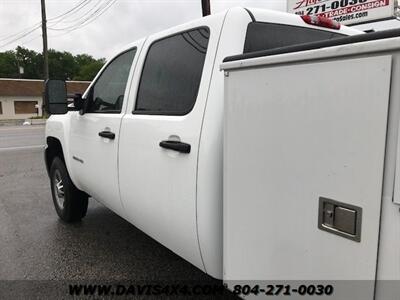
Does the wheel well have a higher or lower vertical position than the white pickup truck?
lower

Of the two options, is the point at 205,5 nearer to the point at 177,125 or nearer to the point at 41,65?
the point at 177,125

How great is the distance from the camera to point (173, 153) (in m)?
2.36

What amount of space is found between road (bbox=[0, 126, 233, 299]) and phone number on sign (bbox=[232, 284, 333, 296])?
1.35 m

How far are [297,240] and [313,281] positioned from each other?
174 mm

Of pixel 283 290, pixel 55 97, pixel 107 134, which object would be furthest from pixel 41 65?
pixel 283 290

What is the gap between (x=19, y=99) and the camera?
46875 millimetres

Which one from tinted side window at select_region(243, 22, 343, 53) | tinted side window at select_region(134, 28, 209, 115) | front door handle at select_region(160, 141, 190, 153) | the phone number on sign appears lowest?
the phone number on sign

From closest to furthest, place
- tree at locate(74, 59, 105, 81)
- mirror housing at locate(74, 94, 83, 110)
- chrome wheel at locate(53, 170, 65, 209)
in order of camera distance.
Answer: mirror housing at locate(74, 94, 83, 110) → chrome wheel at locate(53, 170, 65, 209) → tree at locate(74, 59, 105, 81)

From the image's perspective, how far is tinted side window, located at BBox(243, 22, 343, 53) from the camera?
228 centimetres

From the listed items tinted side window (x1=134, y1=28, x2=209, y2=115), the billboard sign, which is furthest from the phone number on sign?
the billboard sign

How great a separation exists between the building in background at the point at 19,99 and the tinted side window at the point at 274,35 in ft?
150

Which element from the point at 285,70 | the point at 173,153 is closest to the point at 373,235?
the point at 285,70

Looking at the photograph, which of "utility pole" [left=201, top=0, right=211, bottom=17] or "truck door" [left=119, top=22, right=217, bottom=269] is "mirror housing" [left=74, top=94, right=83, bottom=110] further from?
"utility pole" [left=201, top=0, right=211, bottom=17]

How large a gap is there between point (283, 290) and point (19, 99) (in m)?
50.6
